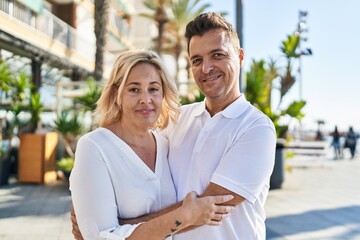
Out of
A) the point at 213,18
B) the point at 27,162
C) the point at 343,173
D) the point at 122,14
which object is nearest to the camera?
the point at 213,18

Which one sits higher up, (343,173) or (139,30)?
(139,30)

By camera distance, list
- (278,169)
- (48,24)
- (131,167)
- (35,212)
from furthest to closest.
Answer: (48,24), (278,169), (35,212), (131,167)

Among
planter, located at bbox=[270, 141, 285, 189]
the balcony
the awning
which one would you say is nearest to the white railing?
the balcony

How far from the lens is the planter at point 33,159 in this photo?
9664mm

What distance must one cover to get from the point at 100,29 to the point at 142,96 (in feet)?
31.8

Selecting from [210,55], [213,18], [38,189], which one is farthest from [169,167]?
[38,189]

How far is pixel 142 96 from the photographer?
1824 millimetres

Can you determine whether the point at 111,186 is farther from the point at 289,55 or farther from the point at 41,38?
the point at 41,38

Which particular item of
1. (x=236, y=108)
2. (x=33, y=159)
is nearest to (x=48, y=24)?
(x=33, y=159)

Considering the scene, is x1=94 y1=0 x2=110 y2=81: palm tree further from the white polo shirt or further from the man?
the white polo shirt

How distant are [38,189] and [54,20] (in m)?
11.3

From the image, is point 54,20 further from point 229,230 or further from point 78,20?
point 229,230

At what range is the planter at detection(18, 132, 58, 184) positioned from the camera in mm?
9664

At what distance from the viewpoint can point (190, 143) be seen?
6.19ft
